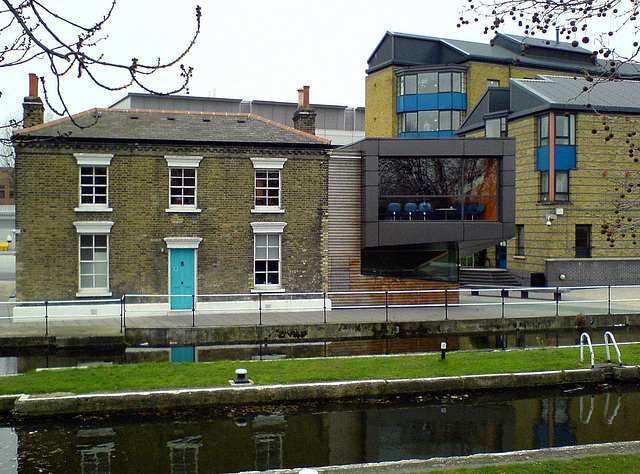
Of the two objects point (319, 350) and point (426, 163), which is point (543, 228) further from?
point (319, 350)

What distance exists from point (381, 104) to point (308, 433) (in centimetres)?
4887

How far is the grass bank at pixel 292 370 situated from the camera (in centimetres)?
1295

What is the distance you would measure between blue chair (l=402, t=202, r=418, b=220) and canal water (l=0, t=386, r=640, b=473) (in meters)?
14.1

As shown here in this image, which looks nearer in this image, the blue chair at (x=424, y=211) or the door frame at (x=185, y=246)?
the door frame at (x=185, y=246)

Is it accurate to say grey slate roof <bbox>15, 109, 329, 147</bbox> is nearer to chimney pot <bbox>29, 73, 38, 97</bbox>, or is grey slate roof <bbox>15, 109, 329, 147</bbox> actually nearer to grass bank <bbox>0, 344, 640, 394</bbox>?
chimney pot <bbox>29, 73, 38, 97</bbox>

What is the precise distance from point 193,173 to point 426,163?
8694mm

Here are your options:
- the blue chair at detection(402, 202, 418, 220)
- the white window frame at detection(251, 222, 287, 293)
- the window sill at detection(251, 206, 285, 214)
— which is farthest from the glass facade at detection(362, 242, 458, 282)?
the window sill at detection(251, 206, 285, 214)

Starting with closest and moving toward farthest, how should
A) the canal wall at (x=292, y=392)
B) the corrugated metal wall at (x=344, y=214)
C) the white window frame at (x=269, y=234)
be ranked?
the canal wall at (x=292, y=392), the white window frame at (x=269, y=234), the corrugated metal wall at (x=344, y=214)

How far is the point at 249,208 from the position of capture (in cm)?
2547

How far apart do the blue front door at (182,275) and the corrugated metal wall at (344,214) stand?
17.2ft

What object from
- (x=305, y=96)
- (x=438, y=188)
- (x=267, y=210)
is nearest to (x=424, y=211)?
(x=438, y=188)

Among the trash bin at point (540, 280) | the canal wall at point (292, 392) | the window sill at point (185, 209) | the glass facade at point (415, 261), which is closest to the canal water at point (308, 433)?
the canal wall at point (292, 392)

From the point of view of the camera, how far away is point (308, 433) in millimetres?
10953

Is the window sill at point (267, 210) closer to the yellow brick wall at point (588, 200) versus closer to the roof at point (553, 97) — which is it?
the roof at point (553, 97)
